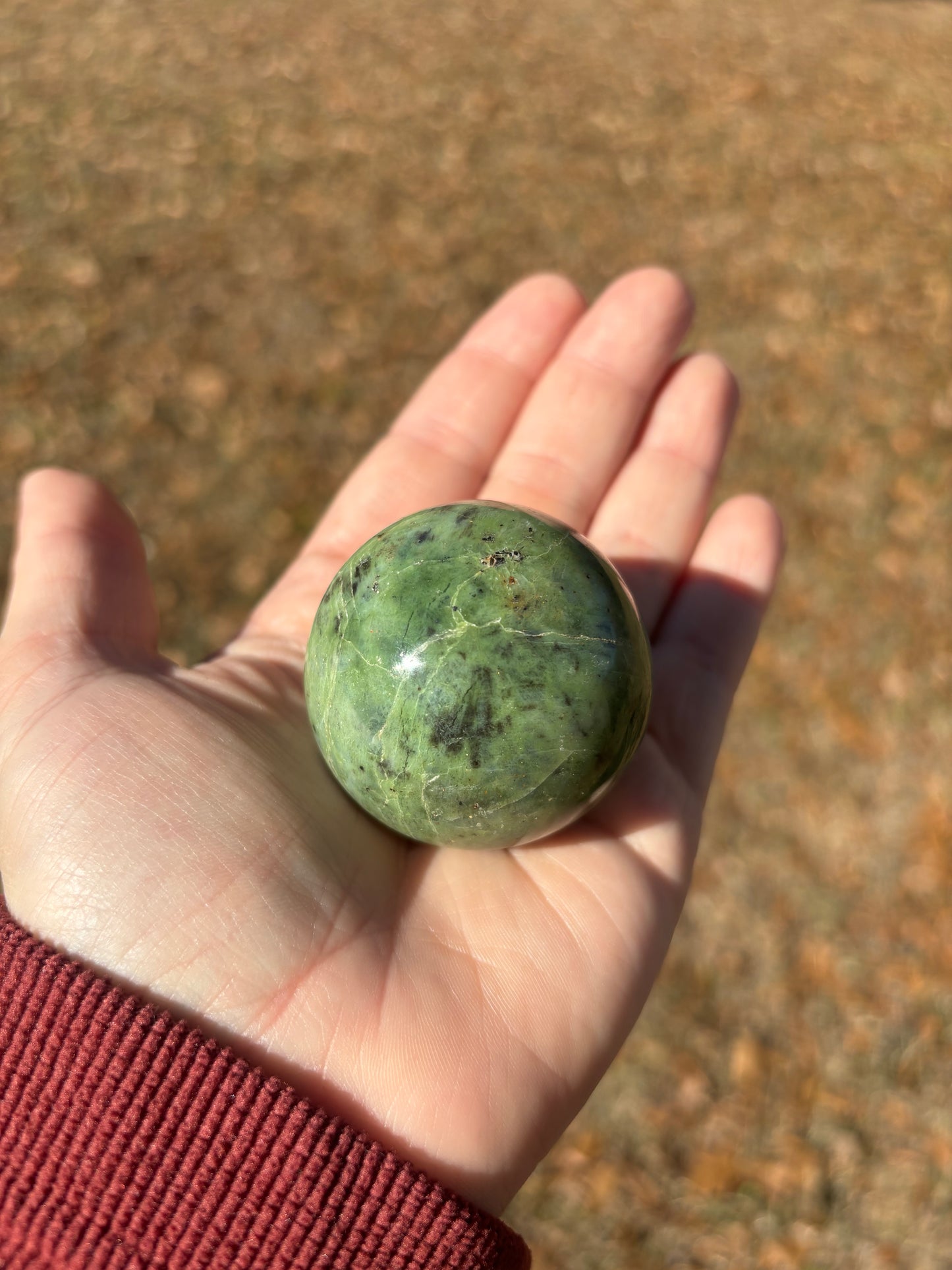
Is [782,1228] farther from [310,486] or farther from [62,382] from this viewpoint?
[62,382]

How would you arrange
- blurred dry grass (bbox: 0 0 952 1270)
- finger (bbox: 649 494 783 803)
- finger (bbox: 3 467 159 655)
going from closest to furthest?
finger (bbox: 3 467 159 655) → finger (bbox: 649 494 783 803) → blurred dry grass (bbox: 0 0 952 1270)

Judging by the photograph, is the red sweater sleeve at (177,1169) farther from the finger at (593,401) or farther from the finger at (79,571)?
the finger at (593,401)

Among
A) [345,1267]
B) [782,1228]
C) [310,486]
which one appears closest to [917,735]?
[782,1228]

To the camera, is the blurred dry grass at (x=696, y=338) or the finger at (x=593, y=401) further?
the blurred dry grass at (x=696, y=338)

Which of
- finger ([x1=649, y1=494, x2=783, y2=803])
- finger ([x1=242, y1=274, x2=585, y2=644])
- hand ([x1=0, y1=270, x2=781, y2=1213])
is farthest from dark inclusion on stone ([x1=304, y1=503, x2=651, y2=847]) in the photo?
finger ([x1=242, y1=274, x2=585, y2=644])

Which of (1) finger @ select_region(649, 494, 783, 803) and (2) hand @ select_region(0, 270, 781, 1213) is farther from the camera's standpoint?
(1) finger @ select_region(649, 494, 783, 803)

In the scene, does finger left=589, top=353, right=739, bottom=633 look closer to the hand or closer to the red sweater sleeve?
the hand

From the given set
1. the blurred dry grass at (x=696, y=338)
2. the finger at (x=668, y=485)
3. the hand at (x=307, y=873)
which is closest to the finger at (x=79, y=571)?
the hand at (x=307, y=873)
